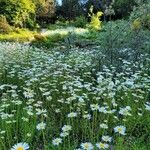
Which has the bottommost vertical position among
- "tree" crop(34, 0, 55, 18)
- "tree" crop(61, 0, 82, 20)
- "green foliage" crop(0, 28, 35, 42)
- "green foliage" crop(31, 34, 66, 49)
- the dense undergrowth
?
"tree" crop(61, 0, 82, 20)

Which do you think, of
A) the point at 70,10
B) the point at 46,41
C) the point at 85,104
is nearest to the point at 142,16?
the point at 85,104

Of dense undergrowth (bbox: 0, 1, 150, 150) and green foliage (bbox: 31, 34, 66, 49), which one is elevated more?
dense undergrowth (bbox: 0, 1, 150, 150)

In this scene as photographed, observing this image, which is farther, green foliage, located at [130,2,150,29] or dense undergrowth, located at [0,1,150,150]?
green foliage, located at [130,2,150,29]

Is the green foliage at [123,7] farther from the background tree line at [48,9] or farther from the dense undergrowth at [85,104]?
the dense undergrowth at [85,104]

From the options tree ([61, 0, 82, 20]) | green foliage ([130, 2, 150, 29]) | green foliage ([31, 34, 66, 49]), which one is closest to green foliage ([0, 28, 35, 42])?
green foliage ([31, 34, 66, 49])

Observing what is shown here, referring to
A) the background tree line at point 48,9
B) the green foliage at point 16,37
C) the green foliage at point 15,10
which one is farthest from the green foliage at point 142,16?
the green foliage at point 15,10

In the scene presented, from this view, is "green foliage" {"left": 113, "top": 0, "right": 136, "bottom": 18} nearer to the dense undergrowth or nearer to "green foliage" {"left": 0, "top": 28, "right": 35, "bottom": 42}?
"green foliage" {"left": 0, "top": 28, "right": 35, "bottom": 42}

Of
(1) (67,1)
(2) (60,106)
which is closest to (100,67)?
(2) (60,106)

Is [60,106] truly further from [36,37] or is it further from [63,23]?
[63,23]

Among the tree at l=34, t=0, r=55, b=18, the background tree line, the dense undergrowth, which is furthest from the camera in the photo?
the tree at l=34, t=0, r=55, b=18

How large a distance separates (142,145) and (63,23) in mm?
30830

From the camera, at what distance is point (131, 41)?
9.58 m

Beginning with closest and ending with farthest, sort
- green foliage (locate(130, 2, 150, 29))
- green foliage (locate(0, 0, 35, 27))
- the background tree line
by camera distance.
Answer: green foliage (locate(130, 2, 150, 29)), green foliage (locate(0, 0, 35, 27)), the background tree line

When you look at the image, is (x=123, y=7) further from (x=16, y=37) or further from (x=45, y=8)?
(x=16, y=37)
